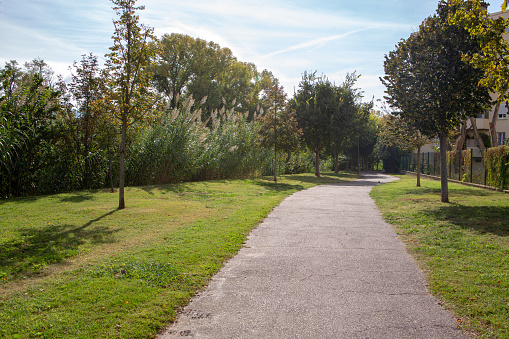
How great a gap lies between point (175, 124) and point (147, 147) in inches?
89.0

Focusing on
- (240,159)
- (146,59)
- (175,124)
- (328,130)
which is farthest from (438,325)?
(328,130)

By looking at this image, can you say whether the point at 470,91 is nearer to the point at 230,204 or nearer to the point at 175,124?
Answer: the point at 230,204

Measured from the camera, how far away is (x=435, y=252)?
6.68m

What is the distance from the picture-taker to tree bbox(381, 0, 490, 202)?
12094mm

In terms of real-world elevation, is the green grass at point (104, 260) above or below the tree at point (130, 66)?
below

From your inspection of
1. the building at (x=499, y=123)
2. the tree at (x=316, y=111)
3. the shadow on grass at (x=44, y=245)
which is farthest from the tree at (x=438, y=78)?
the building at (x=499, y=123)

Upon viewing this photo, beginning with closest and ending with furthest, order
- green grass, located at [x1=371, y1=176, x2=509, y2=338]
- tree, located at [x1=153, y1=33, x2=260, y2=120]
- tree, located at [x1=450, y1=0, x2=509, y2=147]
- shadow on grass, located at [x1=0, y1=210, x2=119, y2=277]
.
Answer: green grass, located at [x1=371, y1=176, x2=509, y2=338], shadow on grass, located at [x1=0, y1=210, x2=119, y2=277], tree, located at [x1=450, y1=0, x2=509, y2=147], tree, located at [x1=153, y1=33, x2=260, y2=120]

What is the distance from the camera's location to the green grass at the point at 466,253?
160 inches

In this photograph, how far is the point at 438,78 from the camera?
41.1ft

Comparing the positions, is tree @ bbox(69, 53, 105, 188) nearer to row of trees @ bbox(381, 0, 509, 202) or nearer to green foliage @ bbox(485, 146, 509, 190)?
row of trees @ bbox(381, 0, 509, 202)

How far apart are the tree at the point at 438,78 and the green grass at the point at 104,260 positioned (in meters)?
6.58

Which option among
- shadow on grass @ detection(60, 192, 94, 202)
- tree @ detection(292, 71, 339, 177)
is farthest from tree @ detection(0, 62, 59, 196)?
tree @ detection(292, 71, 339, 177)

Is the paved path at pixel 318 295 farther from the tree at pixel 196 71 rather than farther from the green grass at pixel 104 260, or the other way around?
the tree at pixel 196 71

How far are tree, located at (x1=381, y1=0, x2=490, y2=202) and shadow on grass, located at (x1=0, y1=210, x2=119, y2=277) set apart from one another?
10600 millimetres
